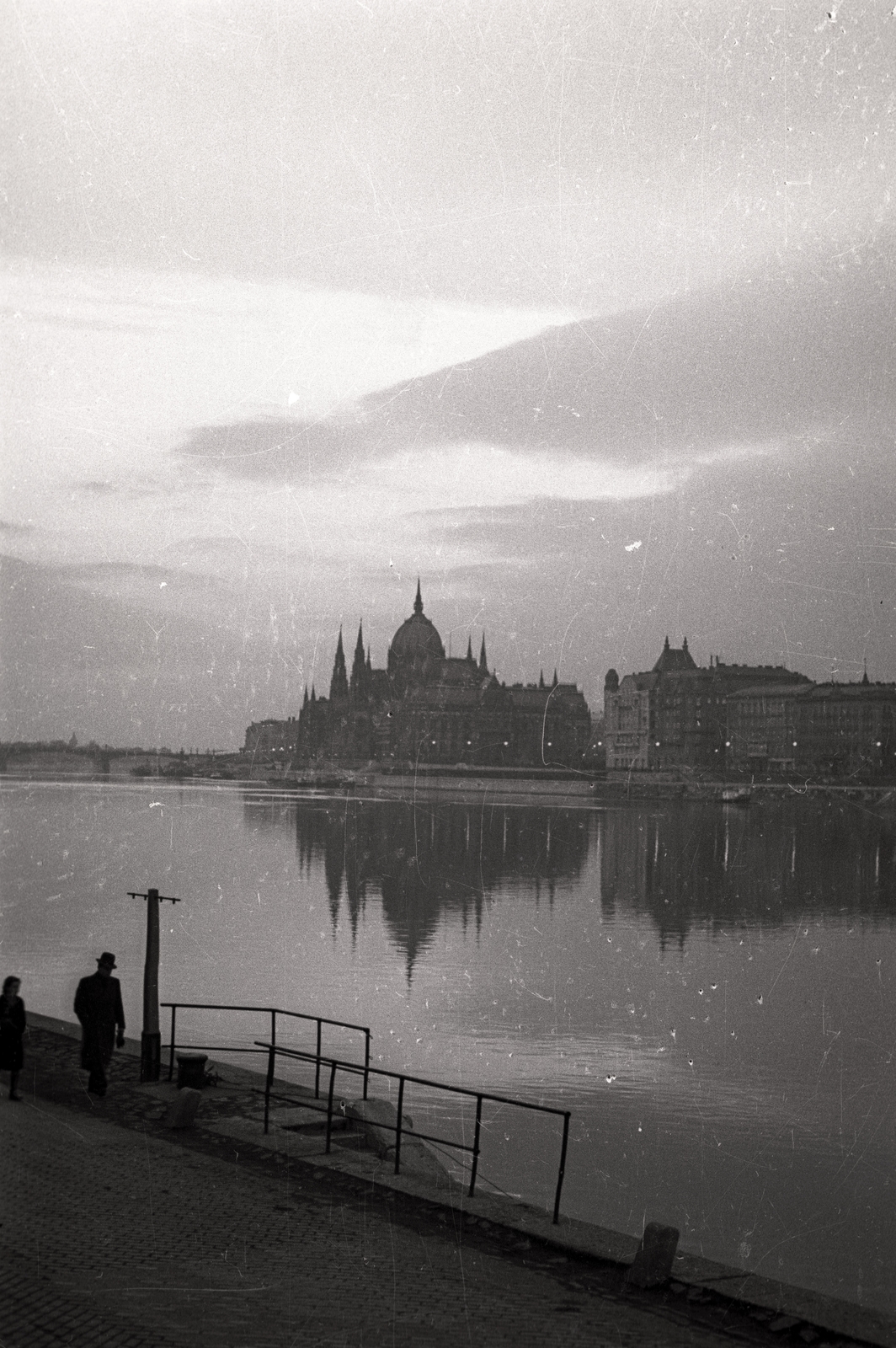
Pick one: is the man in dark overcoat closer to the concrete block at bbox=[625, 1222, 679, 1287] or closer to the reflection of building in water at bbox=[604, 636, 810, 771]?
the concrete block at bbox=[625, 1222, 679, 1287]

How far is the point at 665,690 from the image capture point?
11169cm

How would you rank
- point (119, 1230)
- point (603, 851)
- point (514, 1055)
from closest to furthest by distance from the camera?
point (119, 1230), point (514, 1055), point (603, 851)

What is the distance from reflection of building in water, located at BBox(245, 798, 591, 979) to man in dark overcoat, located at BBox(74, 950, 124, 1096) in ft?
46.4

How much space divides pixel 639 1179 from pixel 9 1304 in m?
7.83

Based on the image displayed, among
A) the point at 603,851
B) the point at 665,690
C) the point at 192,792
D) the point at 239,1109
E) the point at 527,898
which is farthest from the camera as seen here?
the point at 665,690

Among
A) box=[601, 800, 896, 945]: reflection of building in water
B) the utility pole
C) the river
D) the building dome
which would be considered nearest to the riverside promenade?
the utility pole

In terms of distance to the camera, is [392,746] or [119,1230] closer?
[119,1230]

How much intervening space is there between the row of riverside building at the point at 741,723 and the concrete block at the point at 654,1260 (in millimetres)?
73025

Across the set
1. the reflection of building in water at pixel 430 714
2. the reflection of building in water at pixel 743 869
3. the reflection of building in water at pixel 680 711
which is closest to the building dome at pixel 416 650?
the reflection of building in water at pixel 430 714

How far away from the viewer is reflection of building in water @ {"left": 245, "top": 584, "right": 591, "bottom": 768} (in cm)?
12794

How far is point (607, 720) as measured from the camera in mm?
119500

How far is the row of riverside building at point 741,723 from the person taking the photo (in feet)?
266

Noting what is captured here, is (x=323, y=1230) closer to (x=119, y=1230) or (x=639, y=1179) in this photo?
(x=119, y=1230)

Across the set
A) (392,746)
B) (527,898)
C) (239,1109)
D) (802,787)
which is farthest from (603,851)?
(392,746)
